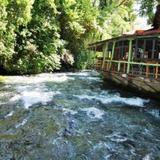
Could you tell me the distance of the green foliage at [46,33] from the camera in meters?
19.2

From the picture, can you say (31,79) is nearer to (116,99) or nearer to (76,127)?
(116,99)

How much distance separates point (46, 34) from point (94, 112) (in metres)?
14.5

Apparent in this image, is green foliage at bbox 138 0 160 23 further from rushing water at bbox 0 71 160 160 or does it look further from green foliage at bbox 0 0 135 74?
rushing water at bbox 0 71 160 160

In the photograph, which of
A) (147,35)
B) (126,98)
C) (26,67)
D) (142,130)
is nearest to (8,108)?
(142,130)

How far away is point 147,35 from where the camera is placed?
14.2 m

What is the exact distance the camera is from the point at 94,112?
12023mm

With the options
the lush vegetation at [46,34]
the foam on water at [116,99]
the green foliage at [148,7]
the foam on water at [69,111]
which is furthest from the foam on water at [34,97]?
the green foliage at [148,7]

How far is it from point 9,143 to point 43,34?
17.8m

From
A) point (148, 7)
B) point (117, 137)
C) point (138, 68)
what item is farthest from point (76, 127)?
point (148, 7)

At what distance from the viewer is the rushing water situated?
7750 millimetres

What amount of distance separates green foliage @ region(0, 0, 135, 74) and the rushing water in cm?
559

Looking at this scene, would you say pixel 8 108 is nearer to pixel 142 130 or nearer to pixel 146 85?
pixel 142 130

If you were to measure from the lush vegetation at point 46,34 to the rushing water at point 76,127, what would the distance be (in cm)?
555

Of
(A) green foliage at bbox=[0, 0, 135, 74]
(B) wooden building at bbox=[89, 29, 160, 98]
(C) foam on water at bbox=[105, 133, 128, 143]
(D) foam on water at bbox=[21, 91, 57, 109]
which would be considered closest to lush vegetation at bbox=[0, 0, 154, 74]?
(A) green foliage at bbox=[0, 0, 135, 74]
